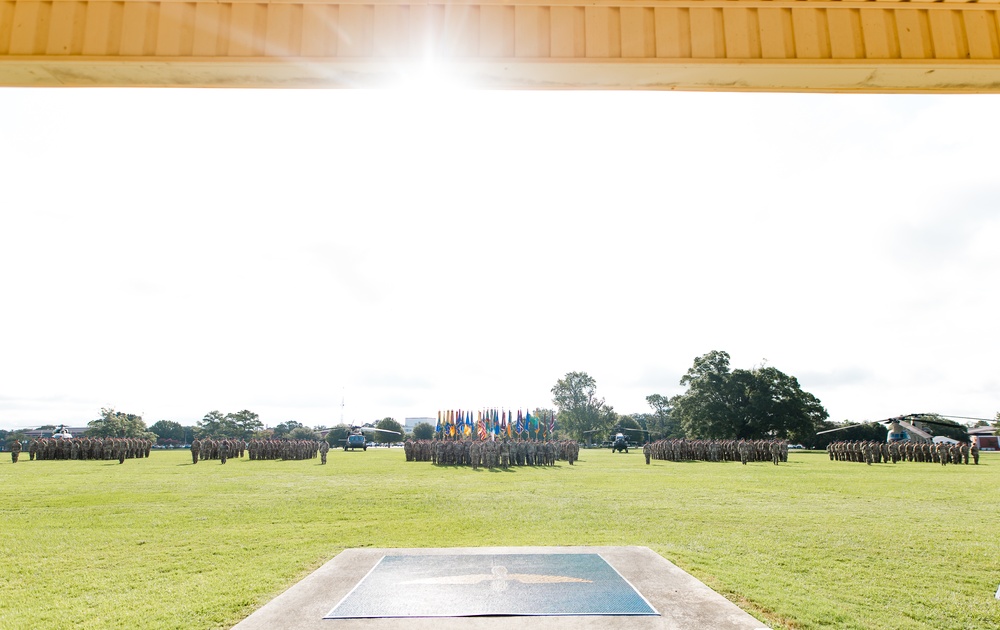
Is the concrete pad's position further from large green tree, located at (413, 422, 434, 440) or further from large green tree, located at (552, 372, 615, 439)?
large green tree, located at (552, 372, 615, 439)

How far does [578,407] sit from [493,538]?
8082 cm

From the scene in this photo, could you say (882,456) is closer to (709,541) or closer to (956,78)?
(709,541)

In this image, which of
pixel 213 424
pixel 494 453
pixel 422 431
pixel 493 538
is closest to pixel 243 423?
pixel 213 424

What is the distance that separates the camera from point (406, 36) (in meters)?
4.32

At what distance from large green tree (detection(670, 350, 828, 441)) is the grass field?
33.0 m

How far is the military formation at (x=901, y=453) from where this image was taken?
2708 centimetres

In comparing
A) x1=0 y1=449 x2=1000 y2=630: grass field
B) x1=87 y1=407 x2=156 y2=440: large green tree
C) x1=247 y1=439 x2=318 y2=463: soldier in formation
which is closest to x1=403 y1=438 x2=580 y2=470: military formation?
x1=247 y1=439 x2=318 y2=463: soldier in formation

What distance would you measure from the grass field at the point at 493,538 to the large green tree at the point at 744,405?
3296cm

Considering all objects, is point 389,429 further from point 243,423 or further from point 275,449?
point 275,449

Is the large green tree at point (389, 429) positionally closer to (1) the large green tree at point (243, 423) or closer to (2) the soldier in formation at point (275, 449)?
(1) the large green tree at point (243, 423)

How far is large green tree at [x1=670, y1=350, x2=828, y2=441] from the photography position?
154 ft

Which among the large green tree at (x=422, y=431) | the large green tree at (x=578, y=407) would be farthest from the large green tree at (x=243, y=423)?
the large green tree at (x=578, y=407)

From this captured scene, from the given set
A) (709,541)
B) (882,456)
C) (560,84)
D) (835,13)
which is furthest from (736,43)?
(882,456)

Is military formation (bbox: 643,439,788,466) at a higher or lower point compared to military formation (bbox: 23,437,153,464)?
lower
